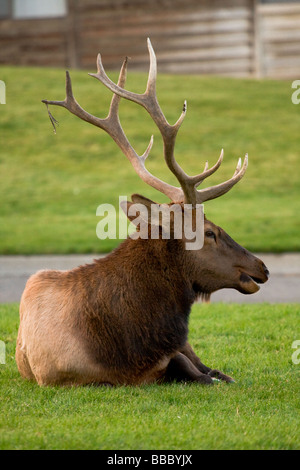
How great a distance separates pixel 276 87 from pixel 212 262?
1789 cm

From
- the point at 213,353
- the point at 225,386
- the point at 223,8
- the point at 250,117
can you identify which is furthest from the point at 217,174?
the point at 225,386

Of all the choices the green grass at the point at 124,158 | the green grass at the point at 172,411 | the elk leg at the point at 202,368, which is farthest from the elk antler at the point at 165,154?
the green grass at the point at 124,158

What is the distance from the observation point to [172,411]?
5.09m

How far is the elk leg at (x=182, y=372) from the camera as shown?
19.4 ft

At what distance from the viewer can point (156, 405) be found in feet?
17.1

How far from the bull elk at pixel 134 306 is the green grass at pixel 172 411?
0.15 metres

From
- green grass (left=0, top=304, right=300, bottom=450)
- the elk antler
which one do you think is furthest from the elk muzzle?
green grass (left=0, top=304, right=300, bottom=450)

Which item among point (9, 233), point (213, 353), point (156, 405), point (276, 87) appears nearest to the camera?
point (156, 405)

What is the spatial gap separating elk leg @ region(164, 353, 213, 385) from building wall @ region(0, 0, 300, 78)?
1882cm

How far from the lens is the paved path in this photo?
33.1ft

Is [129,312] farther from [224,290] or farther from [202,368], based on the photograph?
[224,290]

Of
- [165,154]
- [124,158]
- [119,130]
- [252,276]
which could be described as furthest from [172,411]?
[124,158]

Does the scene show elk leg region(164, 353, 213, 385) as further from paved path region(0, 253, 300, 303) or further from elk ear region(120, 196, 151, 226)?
paved path region(0, 253, 300, 303)

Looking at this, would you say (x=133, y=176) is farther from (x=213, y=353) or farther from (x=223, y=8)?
(x=213, y=353)
